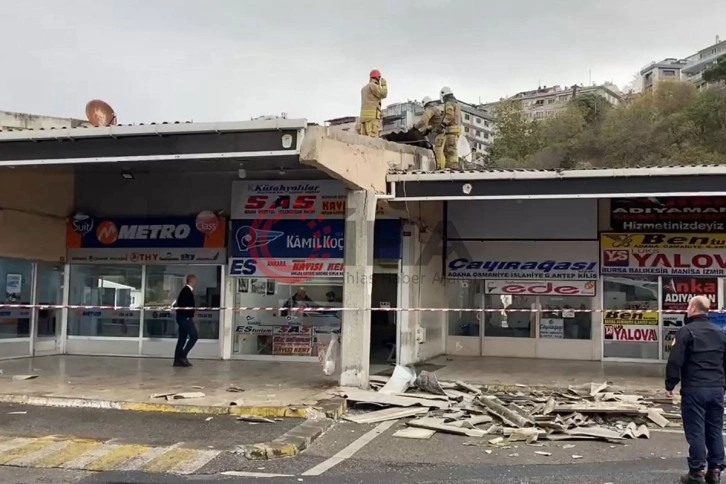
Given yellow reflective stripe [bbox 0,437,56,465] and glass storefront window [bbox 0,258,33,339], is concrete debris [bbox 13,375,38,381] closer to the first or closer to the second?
glass storefront window [bbox 0,258,33,339]

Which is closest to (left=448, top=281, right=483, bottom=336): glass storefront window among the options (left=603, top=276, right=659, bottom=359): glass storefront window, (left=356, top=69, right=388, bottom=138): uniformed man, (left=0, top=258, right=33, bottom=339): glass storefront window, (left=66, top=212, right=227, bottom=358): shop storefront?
(left=603, top=276, right=659, bottom=359): glass storefront window

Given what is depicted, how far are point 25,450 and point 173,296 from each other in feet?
27.0

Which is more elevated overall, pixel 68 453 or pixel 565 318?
pixel 565 318

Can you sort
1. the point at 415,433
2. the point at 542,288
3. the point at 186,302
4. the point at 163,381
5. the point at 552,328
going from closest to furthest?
the point at 415,433 → the point at 163,381 → the point at 186,302 → the point at 542,288 → the point at 552,328

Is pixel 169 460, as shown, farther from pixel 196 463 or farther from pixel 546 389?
pixel 546 389

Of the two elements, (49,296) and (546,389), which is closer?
(546,389)

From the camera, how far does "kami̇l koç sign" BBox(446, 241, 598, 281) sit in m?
15.1

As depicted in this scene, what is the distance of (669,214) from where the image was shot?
1462cm

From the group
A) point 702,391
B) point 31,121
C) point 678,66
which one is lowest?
point 702,391

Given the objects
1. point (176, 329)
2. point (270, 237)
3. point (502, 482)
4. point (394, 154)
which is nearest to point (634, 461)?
point (502, 482)

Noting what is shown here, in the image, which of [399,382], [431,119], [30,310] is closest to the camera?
[399,382]

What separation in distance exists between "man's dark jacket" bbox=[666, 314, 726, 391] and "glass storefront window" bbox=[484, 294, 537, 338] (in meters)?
9.23

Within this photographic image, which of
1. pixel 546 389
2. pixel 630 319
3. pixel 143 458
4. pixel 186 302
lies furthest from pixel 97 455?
pixel 630 319

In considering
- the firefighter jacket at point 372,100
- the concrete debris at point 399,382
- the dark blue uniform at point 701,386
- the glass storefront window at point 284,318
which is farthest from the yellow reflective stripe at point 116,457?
the firefighter jacket at point 372,100
